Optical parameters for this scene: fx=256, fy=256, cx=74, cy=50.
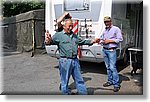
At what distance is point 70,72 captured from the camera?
3.20 m

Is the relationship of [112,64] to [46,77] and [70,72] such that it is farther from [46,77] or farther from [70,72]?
[46,77]

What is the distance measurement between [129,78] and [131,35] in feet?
2.81

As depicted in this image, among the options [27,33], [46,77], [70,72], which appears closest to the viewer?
[70,72]

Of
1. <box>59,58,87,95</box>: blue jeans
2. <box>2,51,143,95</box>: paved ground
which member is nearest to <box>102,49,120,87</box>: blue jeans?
<box>2,51,143,95</box>: paved ground

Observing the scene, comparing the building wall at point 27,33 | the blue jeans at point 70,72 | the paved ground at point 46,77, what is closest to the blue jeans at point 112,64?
the paved ground at point 46,77

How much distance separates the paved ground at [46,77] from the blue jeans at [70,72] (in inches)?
9.1

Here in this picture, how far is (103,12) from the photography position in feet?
14.0

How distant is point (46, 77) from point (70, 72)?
4.03 ft

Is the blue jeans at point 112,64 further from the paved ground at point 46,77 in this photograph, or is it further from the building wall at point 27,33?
the building wall at point 27,33

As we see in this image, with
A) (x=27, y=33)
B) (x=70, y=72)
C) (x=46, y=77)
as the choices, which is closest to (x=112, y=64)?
(x=70, y=72)

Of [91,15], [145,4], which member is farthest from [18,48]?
[145,4]

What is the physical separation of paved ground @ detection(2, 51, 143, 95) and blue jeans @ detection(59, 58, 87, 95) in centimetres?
23

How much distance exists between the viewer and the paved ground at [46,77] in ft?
11.8

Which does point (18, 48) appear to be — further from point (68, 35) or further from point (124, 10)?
point (68, 35)
